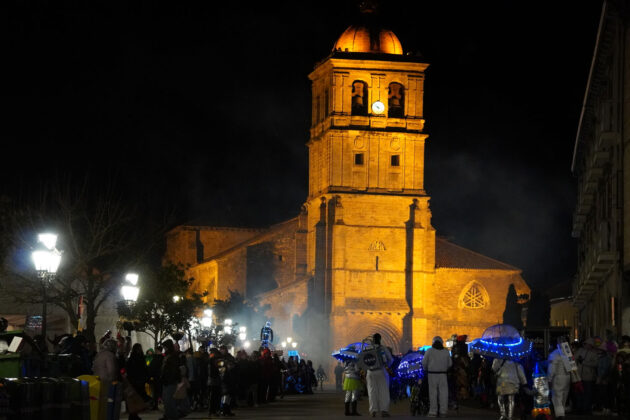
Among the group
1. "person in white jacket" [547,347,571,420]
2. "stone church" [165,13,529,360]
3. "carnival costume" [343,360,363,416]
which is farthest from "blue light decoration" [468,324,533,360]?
"stone church" [165,13,529,360]

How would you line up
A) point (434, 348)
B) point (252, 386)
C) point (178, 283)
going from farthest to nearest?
point (178, 283)
point (252, 386)
point (434, 348)

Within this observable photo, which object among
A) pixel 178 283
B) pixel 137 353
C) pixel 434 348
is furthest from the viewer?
pixel 178 283

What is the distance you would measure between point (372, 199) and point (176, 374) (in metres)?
56.2

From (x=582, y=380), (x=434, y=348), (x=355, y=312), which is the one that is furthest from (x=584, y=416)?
(x=355, y=312)

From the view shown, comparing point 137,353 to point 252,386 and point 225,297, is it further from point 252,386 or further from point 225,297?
point 225,297

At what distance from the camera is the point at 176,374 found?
76.6 ft

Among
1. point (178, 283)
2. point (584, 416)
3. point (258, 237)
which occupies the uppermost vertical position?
point (258, 237)

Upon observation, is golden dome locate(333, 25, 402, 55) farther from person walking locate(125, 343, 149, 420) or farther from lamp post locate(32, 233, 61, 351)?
person walking locate(125, 343, 149, 420)

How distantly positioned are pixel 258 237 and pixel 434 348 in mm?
63662

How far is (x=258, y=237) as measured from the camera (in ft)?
294

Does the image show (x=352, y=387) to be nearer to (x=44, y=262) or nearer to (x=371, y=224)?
(x=44, y=262)

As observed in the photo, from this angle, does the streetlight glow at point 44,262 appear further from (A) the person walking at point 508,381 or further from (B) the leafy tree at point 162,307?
(B) the leafy tree at point 162,307

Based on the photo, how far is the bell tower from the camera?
7825 cm

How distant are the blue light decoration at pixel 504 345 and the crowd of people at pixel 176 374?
5.28 metres
